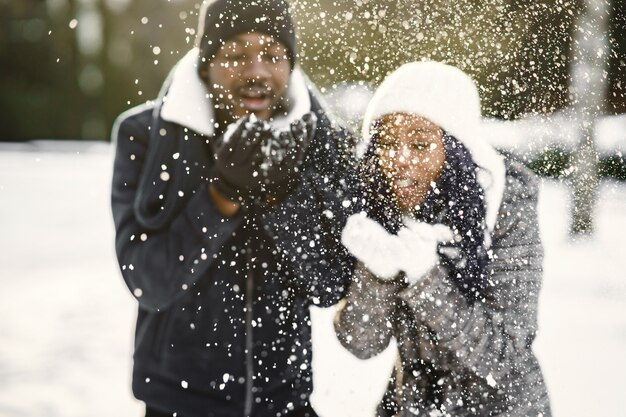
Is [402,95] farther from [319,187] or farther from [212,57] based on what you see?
[212,57]

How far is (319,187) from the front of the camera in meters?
1.30

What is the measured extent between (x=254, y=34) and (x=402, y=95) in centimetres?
31

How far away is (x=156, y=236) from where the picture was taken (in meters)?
1.31

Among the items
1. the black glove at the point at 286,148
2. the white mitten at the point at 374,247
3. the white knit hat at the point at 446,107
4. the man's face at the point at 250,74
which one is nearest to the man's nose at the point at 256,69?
the man's face at the point at 250,74

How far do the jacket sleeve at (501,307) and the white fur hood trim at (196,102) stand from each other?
431mm

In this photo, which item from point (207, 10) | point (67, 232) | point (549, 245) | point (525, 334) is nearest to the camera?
point (525, 334)

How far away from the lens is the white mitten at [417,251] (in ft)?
3.86

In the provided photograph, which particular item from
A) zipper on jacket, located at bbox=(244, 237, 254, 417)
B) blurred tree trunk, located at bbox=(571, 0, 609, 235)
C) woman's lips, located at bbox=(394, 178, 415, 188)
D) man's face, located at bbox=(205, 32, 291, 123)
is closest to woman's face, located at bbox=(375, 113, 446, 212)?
woman's lips, located at bbox=(394, 178, 415, 188)

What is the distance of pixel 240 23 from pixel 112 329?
2.07m

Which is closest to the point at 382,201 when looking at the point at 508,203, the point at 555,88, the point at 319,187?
the point at 319,187

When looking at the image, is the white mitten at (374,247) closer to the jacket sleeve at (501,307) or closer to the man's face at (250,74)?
the jacket sleeve at (501,307)

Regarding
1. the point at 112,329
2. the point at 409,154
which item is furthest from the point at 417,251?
the point at 112,329

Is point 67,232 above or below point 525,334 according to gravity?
→ below

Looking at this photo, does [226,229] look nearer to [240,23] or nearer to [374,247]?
[374,247]
